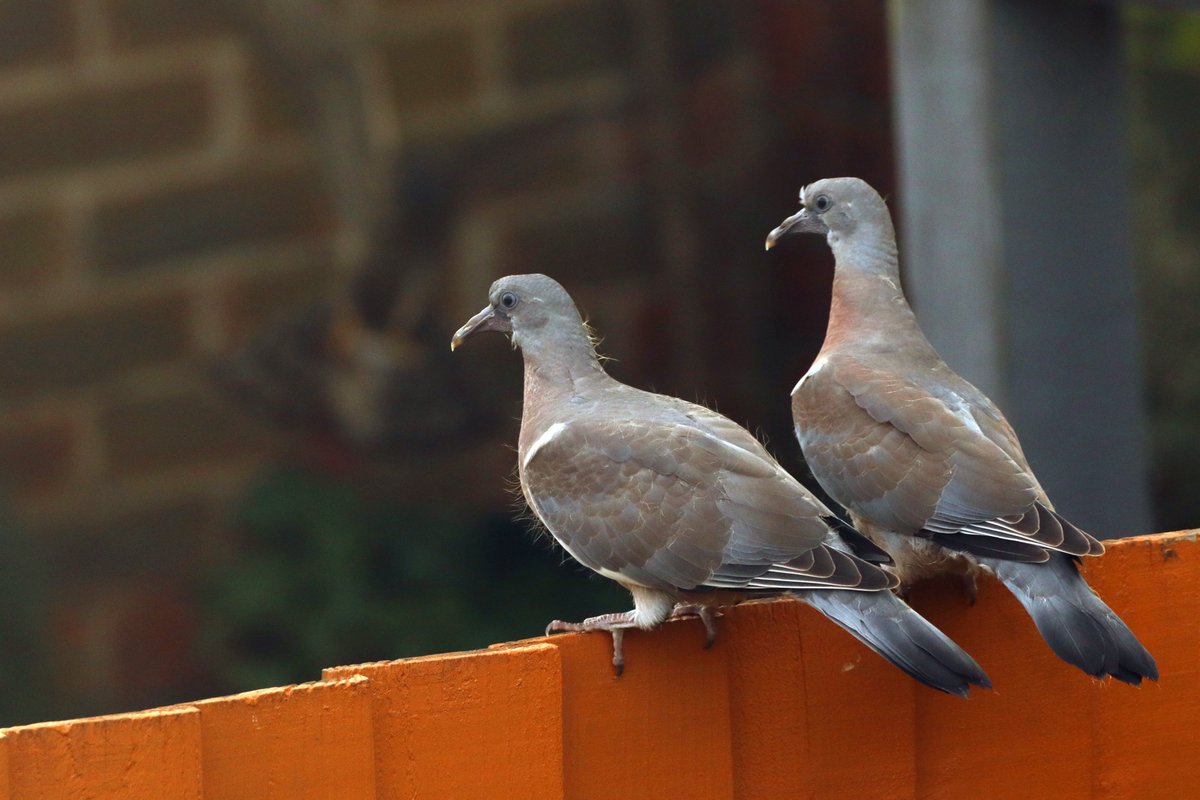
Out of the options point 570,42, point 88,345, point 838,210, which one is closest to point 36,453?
point 88,345

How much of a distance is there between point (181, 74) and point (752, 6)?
1.73m

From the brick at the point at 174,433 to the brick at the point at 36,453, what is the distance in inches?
A: 4.5

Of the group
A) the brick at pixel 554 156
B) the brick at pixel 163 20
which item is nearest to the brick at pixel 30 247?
the brick at pixel 163 20

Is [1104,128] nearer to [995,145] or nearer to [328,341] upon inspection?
[995,145]

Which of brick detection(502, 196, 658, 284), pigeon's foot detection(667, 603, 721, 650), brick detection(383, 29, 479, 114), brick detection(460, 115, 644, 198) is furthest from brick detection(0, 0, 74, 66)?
pigeon's foot detection(667, 603, 721, 650)

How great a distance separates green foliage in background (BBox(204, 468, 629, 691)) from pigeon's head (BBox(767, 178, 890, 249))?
2.16m

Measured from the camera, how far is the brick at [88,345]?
189 inches

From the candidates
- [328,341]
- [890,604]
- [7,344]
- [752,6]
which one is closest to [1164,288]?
[752,6]

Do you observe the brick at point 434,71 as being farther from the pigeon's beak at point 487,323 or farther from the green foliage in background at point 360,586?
the pigeon's beak at point 487,323

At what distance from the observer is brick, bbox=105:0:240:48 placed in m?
4.88

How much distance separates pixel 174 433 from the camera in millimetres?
4977

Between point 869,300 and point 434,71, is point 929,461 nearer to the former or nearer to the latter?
point 869,300

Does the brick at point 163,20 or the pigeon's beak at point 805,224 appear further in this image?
the brick at point 163,20

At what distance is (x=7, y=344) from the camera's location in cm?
479
